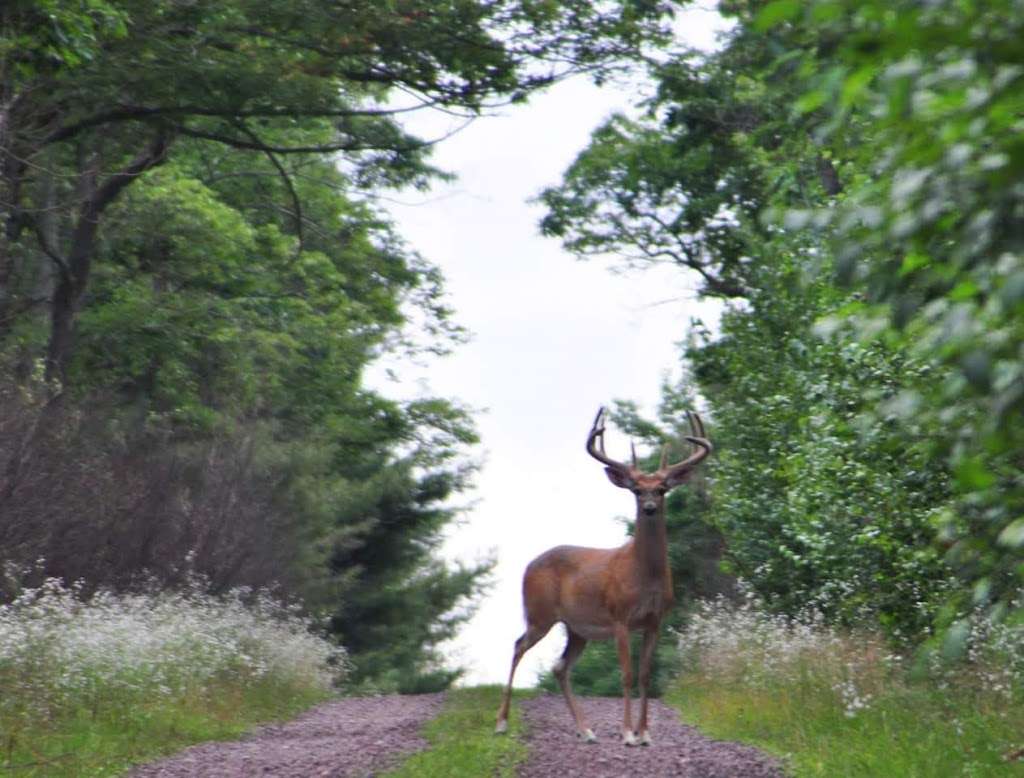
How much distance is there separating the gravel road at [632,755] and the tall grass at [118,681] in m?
3.13

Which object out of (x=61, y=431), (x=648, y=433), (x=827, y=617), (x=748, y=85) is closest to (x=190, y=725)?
(x=61, y=431)

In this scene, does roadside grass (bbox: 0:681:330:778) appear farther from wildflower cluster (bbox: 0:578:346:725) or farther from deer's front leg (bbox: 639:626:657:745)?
deer's front leg (bbox: 639:626:657:745)

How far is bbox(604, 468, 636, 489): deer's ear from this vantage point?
14977 millimetres

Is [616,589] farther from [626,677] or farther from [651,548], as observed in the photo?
[626,677]

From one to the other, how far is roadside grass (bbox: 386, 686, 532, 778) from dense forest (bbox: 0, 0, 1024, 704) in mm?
3062

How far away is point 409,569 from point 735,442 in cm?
1818

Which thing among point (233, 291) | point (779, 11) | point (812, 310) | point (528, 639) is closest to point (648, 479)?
point (528, 639)

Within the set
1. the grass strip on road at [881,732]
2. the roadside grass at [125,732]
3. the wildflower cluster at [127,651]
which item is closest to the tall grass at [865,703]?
the grass strip on road at [881,732]

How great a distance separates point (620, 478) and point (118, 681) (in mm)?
4947

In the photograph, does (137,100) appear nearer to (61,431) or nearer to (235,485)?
(61,431)

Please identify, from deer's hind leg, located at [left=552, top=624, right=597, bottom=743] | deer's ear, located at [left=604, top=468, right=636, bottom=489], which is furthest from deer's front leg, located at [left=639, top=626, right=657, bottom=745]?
deer's ear, located at [left=604, top=468, right=636, bottom=489]

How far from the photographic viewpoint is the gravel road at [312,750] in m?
12.3

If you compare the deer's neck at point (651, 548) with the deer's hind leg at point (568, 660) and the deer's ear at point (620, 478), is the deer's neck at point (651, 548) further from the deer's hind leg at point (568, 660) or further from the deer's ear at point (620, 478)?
the deer's hind leg at point (568, 660)

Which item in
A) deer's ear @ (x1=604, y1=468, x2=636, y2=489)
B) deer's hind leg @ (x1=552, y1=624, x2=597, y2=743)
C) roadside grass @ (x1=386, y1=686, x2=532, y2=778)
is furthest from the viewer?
deer's hind leg @ (x1=552, y1=624, x2=597, y2=743)
